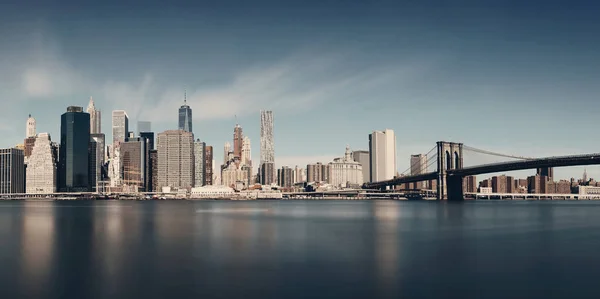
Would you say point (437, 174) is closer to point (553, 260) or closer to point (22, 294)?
point (553, 260)

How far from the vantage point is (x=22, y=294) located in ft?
81.1

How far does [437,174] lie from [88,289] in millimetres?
148524

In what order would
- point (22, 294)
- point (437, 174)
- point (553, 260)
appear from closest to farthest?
point (22, 294), point (553, 260), point (437, 174)

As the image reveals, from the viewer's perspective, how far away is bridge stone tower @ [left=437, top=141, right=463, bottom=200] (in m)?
165

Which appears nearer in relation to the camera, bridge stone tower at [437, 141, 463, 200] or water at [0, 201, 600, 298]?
water at [0, 201, 600, 298]

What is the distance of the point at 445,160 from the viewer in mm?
170000

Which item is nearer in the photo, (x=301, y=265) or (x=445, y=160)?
(x=301, y=265)

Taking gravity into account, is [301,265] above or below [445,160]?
below

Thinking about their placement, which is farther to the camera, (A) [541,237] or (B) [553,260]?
(A) [541,237]

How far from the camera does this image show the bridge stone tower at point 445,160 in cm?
16499

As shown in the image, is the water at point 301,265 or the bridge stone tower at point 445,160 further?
the bridge stone tower at point 445,160

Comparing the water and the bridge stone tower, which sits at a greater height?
the bridge stone tower

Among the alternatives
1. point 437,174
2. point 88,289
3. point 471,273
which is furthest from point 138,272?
point 437,174

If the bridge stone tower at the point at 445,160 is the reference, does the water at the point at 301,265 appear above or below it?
below
